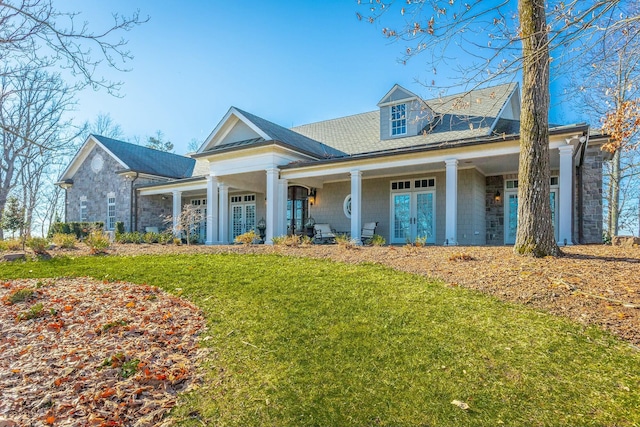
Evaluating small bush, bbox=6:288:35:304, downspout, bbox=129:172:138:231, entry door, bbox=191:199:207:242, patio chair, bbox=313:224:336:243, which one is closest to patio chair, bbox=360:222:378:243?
patio chair, bbox=313:224:336:243

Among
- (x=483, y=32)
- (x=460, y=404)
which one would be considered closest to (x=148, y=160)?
(x=483, y=32)

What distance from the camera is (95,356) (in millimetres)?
3572

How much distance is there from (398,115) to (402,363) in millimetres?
12207

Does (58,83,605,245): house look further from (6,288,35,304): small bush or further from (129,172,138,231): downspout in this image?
(6,288,35,304): small bush

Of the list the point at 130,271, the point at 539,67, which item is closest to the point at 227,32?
the point at 130,271

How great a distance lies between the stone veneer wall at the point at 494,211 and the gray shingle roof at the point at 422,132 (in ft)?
7.20

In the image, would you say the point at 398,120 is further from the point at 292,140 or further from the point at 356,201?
the point at 356,201

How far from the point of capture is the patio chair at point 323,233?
14013 mm

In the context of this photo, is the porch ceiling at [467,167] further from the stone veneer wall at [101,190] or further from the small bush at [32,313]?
the stone veneer wall at [101,190]

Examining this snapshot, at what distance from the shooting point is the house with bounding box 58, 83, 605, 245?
10.3 m

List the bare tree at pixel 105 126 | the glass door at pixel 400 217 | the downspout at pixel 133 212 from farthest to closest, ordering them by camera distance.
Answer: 1. the bare tree at pixel 105 126
2. the downspout at pixel 133 212
3. the glass door at pixel 400 217

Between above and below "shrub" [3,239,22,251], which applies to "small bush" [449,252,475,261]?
above

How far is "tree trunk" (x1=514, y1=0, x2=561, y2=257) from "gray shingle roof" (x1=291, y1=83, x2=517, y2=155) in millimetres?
3145

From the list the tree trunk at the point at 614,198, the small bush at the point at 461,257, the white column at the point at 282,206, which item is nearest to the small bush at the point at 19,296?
the small bush at the point at 461,257
